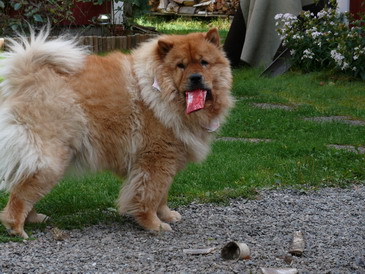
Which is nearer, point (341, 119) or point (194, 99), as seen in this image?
point (194, 99)

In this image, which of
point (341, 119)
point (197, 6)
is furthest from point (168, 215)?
point (197, 6)

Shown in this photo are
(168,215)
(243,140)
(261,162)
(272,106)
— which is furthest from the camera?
(272,106)

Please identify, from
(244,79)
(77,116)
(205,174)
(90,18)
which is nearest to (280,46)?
(244,79)

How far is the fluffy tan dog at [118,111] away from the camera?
16.4 ft

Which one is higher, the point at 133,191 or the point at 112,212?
the point at 133,191

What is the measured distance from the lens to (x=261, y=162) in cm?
736

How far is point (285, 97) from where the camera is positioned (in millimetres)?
10938

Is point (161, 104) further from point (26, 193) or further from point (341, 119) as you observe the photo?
point (341, 119)

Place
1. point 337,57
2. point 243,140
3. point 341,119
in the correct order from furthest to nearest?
point 337,57, point 341,119, point 243,140

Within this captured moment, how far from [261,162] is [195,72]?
233cm

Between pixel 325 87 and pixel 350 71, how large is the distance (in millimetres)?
712

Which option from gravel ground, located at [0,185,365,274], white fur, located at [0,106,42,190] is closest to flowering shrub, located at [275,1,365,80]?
gravel ground, located at [0,185,365,274]

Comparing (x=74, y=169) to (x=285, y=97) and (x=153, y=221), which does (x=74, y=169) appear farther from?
(x=285, y=97)

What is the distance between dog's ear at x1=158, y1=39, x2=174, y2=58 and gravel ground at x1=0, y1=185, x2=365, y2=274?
1.36m
